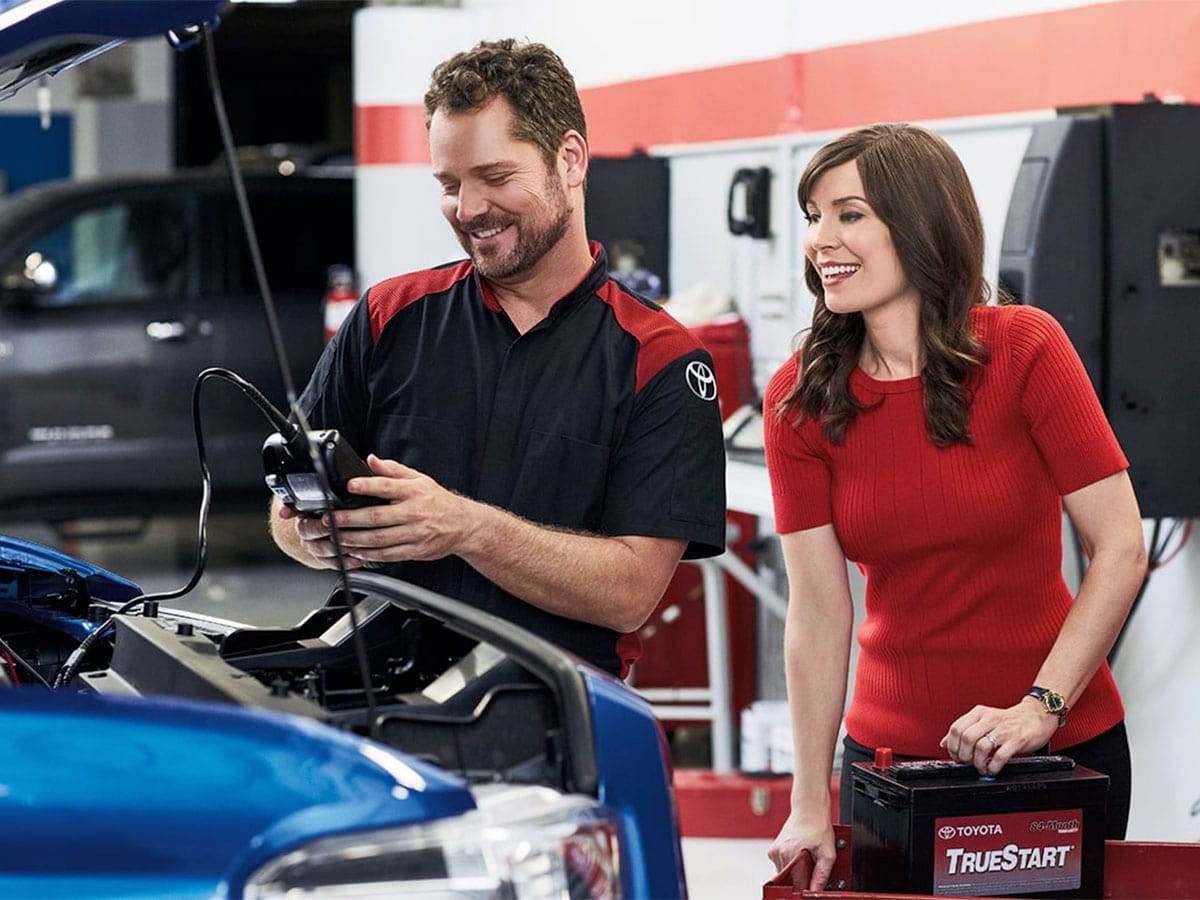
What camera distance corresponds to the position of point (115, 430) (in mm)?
7285

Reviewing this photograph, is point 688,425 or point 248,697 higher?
point 688,425

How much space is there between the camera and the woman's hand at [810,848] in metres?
1.94

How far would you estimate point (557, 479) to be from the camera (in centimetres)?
191

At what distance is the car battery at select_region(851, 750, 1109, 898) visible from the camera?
173 cm

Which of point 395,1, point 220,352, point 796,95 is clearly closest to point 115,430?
point 220,352

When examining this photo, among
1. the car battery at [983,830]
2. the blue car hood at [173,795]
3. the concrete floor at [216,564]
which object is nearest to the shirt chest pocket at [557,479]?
the car battery at [983,830]

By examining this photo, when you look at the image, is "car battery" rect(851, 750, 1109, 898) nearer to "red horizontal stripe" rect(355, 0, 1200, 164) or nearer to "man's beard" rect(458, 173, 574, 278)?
"man's beard" rect(458, 173, 574, 278)

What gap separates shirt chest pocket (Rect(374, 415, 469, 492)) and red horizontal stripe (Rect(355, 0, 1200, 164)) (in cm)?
203

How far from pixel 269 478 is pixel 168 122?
1148cm

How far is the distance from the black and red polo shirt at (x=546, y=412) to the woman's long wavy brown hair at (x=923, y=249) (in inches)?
7.6

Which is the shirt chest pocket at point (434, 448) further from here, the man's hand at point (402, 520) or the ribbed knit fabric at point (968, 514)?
the ribbed knit fabric at point (968, 514)

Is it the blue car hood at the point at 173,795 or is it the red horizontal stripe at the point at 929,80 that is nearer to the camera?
the blue car hood at the point at 173,795

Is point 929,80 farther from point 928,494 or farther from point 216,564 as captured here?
point 216,564

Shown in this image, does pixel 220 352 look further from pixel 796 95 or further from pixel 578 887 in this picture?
pixel 578 887
